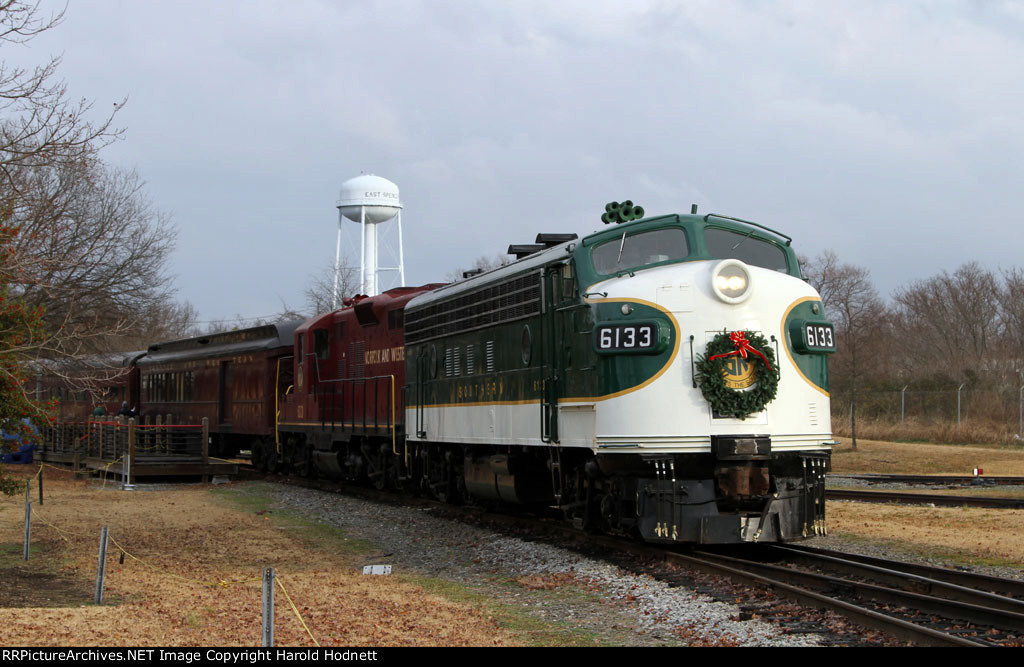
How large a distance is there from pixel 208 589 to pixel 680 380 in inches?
213

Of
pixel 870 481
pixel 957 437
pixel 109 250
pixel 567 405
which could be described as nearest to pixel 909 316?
pixel 957 437

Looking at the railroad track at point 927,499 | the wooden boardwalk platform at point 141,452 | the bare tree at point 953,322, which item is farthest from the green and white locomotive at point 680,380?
the bare tree at point 953,322

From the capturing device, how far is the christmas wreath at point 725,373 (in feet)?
35.9

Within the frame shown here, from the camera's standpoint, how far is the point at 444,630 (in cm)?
872

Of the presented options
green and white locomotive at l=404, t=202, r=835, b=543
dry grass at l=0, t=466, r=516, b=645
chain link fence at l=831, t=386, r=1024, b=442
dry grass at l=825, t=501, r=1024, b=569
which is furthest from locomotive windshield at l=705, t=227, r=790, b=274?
chain link fence at l=831, t=386, r=1024, b=442

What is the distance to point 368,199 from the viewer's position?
235 ft

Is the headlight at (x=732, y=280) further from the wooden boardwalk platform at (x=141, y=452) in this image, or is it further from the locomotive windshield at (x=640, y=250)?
the wooden boardwalk platform at (x=141, y=452)

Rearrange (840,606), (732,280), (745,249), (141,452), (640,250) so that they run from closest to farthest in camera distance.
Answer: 1. (840,606)
2. (732,280)
3. (640,250)
4. (745,249)
5. (141,452)

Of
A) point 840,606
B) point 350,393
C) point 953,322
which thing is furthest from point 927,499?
point 953,322

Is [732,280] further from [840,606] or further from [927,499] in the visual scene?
[927,499]

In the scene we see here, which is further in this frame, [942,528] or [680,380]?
[942,528]

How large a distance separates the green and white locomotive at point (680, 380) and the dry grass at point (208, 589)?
2494 millimetres

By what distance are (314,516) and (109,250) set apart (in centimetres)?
1650

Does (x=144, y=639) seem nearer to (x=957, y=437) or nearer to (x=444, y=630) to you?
(x=444, y=630)
